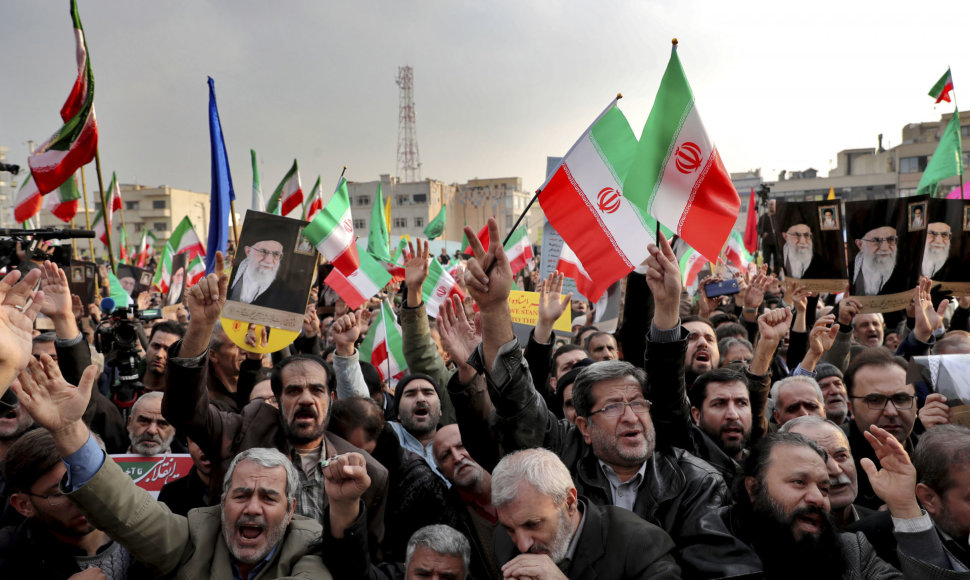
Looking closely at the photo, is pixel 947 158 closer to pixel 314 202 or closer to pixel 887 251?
pixel 887 251

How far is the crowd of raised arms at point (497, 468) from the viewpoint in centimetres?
294

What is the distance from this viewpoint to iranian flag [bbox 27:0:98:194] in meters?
8.25

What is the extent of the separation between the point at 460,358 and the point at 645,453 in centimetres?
105

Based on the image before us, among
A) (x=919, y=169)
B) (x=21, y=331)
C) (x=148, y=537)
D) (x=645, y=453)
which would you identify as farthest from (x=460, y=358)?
(x=919, y=169)

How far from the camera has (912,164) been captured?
58.1 meters

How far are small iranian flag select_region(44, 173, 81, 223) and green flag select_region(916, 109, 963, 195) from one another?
1130 cm

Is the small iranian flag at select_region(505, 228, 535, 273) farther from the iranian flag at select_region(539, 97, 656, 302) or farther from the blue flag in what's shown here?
the iranian flag at select_region(539, 97, 656, 302)

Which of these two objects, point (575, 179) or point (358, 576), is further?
point (575, 179)

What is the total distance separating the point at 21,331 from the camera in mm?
2502

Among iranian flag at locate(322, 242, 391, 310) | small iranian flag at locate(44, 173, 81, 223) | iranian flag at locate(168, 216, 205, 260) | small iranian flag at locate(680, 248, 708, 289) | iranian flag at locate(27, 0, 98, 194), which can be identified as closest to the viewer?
iranian flag at locate(322, 242, 391, 310)

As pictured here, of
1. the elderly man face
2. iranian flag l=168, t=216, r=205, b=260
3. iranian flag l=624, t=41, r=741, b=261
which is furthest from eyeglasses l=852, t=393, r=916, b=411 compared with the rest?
iranian flag l=168, t=216, r=205, b=260

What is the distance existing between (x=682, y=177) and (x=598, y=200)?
771 mm

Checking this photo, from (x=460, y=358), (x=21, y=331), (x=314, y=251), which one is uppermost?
(x=314, y=251)

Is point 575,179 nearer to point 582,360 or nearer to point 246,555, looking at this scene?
point 582,360
